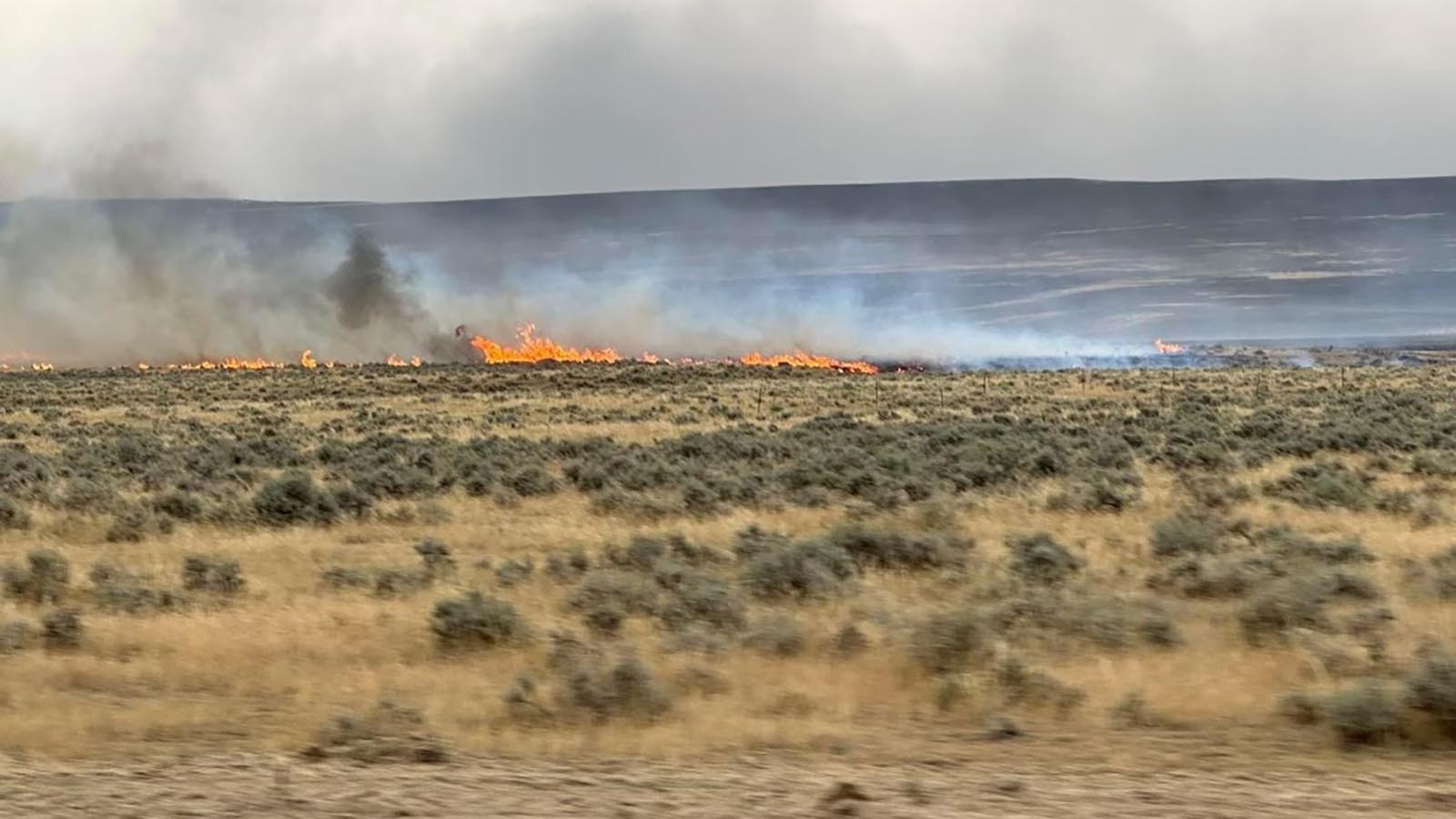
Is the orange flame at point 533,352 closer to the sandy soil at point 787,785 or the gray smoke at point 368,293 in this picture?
the gray smoke at point 368,293

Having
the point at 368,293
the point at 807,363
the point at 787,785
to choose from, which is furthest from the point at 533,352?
the point at 787,785

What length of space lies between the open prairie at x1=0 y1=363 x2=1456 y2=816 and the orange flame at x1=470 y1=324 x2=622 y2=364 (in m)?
66.4

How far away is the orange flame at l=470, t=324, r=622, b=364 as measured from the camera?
95188 mm

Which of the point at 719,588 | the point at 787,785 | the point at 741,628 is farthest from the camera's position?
the point at 719,588

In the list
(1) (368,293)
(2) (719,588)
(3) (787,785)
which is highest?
(1) (368,293)

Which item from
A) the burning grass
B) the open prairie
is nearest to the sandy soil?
the open prairie

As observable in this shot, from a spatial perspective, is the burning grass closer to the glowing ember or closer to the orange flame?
the glowing ember

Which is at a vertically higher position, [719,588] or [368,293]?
[368,293]

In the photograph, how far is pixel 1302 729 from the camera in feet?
29.3

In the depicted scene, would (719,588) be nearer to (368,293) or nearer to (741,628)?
(741,628)

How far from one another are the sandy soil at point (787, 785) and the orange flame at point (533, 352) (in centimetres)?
8373

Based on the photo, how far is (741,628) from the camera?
11938 millimetres

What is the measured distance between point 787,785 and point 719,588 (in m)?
5.22

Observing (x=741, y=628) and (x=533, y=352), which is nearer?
(x=741, y=628)
